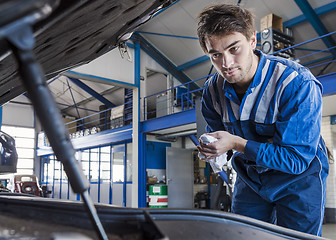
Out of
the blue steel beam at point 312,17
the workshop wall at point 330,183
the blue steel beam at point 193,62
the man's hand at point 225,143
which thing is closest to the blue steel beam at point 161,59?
the blue steel beam at point 193,62

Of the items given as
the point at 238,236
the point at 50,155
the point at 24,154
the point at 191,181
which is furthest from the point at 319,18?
the point at 24,154

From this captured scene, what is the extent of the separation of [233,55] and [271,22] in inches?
261

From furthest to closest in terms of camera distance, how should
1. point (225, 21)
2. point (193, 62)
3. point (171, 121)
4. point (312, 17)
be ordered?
point (193, 62) < point (171, 121) < point (312, 17) < point (225, 21)

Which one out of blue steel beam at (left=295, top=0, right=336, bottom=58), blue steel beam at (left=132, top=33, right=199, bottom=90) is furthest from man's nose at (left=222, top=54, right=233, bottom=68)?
blue steel beam at (left=132, top=33, right=199, bottom=90)

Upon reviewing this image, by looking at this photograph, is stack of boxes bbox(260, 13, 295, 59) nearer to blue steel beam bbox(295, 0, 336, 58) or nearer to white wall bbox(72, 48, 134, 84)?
blue steel beam bbox(295, 0, 336, 58)

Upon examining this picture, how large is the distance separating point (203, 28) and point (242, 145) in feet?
1.84

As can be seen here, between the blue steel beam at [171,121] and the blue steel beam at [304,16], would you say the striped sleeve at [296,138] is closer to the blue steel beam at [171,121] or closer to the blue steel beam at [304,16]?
the blue steel beam at [171,121]

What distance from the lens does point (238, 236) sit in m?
0.71

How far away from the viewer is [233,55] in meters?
1.36

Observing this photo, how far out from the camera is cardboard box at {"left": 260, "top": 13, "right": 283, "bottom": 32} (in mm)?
7343

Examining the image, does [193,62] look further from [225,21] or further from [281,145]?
[281,145]

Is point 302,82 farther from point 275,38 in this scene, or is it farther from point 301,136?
point 275,38

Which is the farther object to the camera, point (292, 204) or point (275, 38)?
point (275, 38)

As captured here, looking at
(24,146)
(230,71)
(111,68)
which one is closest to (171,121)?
(111,68)
